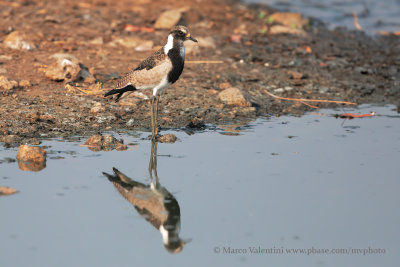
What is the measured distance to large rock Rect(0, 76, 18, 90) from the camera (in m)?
7.52

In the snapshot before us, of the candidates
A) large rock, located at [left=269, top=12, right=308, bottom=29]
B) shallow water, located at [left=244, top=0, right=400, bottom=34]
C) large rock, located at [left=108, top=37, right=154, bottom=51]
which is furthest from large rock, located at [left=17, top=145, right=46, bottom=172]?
shallow water, located at [left=244, top=0, right=400, bottom=34]

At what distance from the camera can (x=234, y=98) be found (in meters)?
7.75

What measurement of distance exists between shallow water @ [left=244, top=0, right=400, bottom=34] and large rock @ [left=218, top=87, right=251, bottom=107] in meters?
5.50

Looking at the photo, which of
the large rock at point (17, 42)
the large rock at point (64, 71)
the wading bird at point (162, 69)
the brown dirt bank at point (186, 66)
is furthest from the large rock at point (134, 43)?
the wading bird at point (162, 69)

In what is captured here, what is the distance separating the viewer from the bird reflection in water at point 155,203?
14.2 ft

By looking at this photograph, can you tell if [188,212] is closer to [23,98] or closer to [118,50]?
[23,98]

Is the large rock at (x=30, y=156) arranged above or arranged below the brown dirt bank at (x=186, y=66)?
below

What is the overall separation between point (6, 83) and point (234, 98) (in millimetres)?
2795

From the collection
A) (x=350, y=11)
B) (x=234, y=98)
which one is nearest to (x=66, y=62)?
(x=234, y=98)

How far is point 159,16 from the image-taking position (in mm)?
11164

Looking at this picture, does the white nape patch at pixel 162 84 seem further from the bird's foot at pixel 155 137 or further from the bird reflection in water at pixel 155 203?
the bird reflection in water at pixel 155 203

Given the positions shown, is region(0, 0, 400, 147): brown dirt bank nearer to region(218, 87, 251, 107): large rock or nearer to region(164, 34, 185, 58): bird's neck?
region(218, 87, 251, 107): large rock

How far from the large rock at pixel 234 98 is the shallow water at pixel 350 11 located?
18.0 ft

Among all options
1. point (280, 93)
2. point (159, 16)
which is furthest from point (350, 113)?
point (159, 16)
